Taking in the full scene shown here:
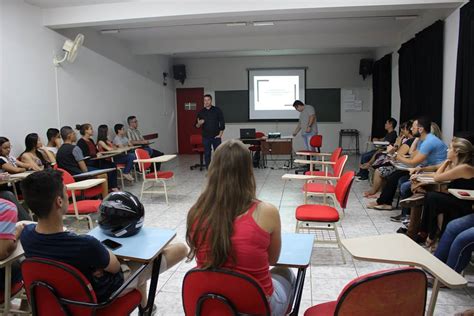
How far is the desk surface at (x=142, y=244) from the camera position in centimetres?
200

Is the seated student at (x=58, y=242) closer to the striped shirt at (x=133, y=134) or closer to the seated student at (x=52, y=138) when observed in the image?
the seated student at (x=52, y=138)

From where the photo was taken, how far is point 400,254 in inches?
74.2

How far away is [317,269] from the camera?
3379 mm

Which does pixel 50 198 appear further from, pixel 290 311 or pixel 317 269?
pixel 317 269

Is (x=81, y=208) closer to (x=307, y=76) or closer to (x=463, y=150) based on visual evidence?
(x=463, y=150)

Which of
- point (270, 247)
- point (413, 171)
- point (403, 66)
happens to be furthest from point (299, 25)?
point (270, 247)

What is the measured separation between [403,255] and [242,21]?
613 centimetres

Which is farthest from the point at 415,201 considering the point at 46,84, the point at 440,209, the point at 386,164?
the point at 46,84

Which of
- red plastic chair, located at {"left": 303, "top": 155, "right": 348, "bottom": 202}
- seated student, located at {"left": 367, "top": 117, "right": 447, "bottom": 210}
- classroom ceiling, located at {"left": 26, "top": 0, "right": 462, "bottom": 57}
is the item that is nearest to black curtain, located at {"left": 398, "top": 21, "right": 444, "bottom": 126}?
classroom ceiling, located at {"left": 26, "top": 0, "right": 462, "bottom": 57}

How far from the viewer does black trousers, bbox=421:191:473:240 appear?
11.2ft

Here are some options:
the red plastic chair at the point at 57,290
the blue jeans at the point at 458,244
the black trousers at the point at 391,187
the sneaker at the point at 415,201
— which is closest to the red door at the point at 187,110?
the black trousers at the point at 391,187

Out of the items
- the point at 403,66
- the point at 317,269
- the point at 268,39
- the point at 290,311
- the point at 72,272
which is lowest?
the point at 317,269

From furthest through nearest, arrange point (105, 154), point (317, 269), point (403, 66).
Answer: point (403, 66)
point (105, 154)
point (317, 269)

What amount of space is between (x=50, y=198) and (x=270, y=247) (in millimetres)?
1039
